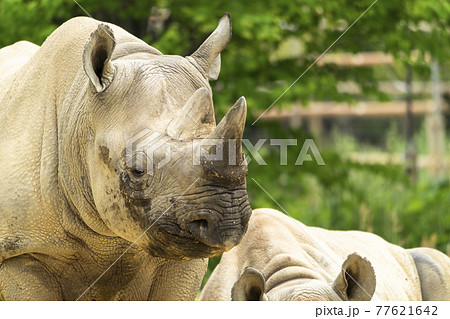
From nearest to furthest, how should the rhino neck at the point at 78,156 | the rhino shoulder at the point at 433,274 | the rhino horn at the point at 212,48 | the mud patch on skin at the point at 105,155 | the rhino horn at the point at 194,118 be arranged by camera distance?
Result: the rhino horn at the point at 194,118 < the mud patch on skin at the point at 105,155 < the rhino neck at the point at 78,156 < the rhino horn at the point at 212,48 < the rhino shoulder at the point at 433,274

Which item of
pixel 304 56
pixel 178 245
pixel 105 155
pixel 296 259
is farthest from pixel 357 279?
pixel 304 56

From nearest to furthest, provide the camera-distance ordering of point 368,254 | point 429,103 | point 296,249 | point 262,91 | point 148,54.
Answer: point 148,54, point 296,249, point 368,254, point 262,91, point 429,103

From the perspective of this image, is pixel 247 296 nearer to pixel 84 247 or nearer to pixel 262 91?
pixel 84 247

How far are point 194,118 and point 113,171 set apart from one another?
455mm

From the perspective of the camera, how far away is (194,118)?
3713mm

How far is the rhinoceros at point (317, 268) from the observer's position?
4539 millimetres

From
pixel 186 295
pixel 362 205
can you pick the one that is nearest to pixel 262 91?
pixel 362 205

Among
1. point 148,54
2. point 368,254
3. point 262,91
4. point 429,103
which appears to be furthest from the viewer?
point 429,103

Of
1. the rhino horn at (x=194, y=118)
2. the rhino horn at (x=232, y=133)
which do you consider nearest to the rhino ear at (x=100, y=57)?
the rhino horn at (x=194, y=118)

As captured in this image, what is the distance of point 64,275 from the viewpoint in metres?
4.45

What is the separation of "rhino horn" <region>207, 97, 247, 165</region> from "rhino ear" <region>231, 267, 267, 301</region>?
1.02m

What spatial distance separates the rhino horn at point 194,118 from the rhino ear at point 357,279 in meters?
1.28

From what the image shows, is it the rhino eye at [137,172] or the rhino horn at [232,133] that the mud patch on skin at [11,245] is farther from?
the rhino horn at [232,133]

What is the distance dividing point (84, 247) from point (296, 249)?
1.52 meters
